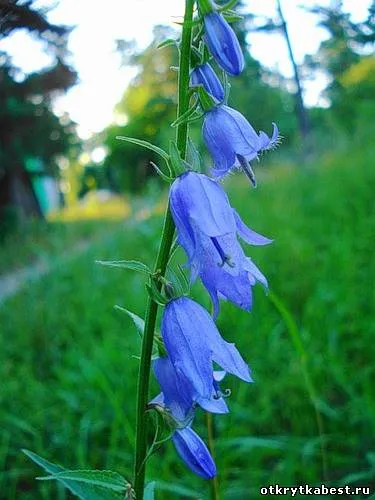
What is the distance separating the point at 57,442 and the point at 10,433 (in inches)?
9.2

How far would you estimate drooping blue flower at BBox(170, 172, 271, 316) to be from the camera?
84 cm

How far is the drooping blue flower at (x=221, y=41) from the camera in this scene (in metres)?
0.83

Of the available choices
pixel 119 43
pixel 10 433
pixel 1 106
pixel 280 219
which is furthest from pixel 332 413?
pixel 1 106

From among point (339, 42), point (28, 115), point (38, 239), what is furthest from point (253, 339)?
point (38, 239)

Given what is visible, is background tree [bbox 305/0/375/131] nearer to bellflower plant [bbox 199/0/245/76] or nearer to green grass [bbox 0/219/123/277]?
bellflower plant [bbox 199/0/245/76]

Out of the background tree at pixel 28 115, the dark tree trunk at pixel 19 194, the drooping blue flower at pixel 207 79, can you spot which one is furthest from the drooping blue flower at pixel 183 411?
the dark tree trunk at pixel 19 194

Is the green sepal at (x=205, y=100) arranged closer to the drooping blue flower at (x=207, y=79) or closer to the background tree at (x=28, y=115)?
the drooping blue flower at (x=207, y=79)

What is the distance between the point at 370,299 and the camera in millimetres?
2611

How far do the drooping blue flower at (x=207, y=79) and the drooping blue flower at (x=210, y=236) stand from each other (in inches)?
5.1

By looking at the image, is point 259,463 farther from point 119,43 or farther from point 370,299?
point 119,43

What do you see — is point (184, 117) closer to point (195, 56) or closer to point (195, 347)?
point (195, 56)

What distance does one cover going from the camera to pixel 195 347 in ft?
2.84

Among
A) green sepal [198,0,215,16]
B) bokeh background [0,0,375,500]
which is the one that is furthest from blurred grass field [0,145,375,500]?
green sepal [198,0,215,16]

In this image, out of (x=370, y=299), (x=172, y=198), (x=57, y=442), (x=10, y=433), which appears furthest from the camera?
(x=370, y=299)
